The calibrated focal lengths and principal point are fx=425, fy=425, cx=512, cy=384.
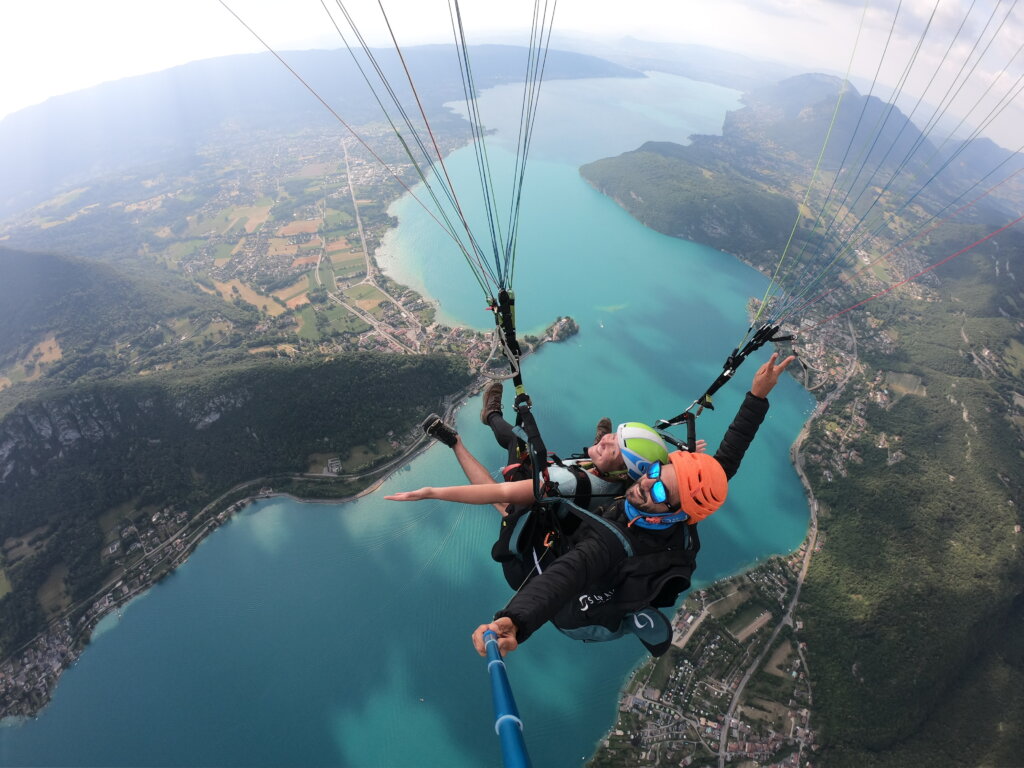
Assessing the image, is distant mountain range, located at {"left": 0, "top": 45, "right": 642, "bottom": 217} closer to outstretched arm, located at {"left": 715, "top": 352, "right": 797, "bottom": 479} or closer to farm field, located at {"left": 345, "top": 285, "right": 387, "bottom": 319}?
farm field, located at {"left": 345, "top": 285, "right": 387, "bottom": 319}

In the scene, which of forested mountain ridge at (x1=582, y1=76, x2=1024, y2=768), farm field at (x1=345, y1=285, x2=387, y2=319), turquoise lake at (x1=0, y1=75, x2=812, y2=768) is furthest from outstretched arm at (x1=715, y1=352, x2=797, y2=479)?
farm field at (x1=345, y1=285, x2=387, y2=319)

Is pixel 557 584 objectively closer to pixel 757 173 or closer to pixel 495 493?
pixel 495 493

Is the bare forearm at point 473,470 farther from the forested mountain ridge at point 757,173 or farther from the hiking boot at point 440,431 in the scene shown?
the forested mountain ridge at point 757,173

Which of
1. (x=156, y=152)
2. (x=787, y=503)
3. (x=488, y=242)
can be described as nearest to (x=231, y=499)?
(x=787, y=503)

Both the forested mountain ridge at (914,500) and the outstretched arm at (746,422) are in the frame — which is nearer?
the outstretched arm at (746,422)

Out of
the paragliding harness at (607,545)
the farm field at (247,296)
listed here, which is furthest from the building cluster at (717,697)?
the farm field at (247,296)

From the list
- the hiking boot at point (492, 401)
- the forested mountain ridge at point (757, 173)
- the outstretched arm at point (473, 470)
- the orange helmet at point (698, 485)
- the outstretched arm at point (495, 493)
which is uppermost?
the orange helmet at point (698, 485)

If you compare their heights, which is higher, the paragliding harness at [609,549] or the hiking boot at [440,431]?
the paragliding harness at [609,549]
